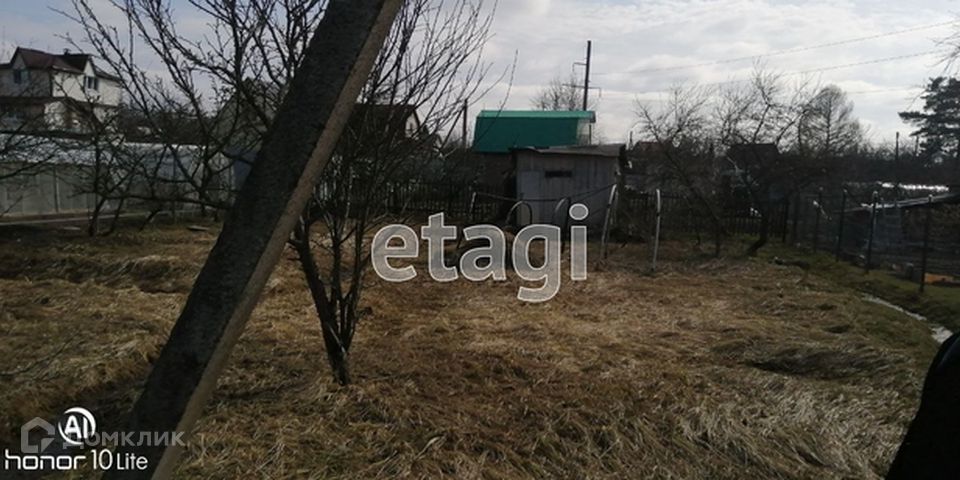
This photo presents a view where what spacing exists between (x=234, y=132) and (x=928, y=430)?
3.66 meters

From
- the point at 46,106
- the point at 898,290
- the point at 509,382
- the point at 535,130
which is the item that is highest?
the point at 535,130

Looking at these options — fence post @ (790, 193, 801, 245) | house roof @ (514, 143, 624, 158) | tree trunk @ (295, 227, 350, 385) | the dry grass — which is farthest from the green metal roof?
tree trunk @ (295, 227, 350, 385)

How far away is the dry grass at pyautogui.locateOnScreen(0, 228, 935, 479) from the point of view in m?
3.12

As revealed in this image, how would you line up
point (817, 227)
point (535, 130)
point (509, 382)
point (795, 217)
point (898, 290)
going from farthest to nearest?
point (535, 130), point (795, 217), point (817, 227), point (898, 290), point (509, 382)

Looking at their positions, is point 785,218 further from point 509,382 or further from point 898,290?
point 509,382

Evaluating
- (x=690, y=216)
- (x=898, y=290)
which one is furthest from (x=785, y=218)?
(x=898, y=290)

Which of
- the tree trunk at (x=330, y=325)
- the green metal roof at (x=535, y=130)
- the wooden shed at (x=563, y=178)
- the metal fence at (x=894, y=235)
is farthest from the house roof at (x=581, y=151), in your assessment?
the tree trunk at (x=330, y=325)

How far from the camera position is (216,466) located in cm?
279

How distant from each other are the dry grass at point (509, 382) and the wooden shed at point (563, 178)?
28.5 feet

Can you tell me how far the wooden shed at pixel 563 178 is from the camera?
16.5 metres

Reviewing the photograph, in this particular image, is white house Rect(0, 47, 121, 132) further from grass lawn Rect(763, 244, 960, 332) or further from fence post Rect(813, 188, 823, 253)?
fence post Rect(813, 188, 823, 253)

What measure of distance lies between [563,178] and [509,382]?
42.5ft

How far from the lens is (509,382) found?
420 cm

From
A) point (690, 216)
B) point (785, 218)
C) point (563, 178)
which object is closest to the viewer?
point (690, 216)
